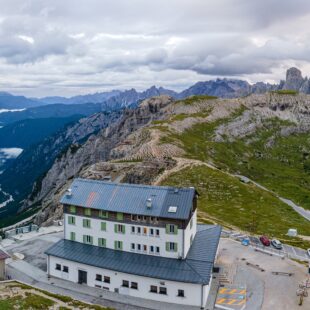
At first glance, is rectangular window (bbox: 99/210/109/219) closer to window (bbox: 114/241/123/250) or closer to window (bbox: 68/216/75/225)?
window (bbox: 114/241/123/250)

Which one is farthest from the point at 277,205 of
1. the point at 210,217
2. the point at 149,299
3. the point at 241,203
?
the point at 149,299

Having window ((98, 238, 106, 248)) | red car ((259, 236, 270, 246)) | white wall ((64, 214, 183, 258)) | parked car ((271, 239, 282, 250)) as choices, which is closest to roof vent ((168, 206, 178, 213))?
white wall ((64, 214, 183, 258))

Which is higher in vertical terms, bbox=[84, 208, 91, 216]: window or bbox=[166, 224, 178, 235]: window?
bbox=[84, 208, 91, 216]: window

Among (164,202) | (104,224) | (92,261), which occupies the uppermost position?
(164,202)

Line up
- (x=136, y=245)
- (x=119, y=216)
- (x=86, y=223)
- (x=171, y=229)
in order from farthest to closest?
1. (x=86, y=223)
2. (x=119, y=216)
3. (x=136, y=245)
4. (x=171, y=229)

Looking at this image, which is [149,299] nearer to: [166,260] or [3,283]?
[166,260]

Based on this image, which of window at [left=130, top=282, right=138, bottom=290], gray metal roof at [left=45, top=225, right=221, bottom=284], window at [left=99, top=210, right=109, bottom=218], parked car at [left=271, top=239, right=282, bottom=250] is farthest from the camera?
parked car at [left=271, top=239, right=282, bottom=250]

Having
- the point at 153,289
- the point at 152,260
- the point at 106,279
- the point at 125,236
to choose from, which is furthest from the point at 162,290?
the point at 125,236

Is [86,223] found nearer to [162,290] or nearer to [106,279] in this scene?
[106,279]
